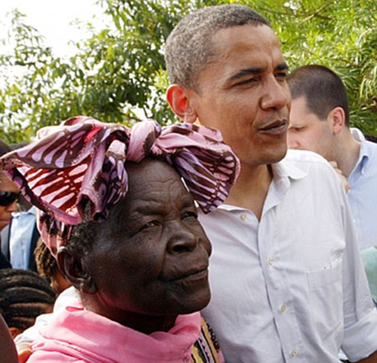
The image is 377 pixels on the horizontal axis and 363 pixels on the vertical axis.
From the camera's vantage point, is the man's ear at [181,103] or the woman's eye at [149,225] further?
the man's ear at [181,103]

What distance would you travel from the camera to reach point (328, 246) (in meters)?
2.45

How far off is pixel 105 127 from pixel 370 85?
3.43 metres

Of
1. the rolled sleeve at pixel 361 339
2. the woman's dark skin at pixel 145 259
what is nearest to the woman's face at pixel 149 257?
the woman's dark skin at pixel 145 259

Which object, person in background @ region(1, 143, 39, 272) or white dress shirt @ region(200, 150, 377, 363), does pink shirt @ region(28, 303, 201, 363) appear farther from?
person in background @ region(1, 143, 39, 272)

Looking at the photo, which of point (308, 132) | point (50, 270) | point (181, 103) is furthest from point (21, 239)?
point (181, 103)

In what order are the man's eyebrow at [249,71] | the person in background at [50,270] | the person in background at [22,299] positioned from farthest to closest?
the person in background at [50,270], the person in background at [22,299], the man's eyebrow at [249,71]

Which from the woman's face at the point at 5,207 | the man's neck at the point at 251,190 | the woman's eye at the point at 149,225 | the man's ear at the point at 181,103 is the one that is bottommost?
the woman's face at the point at 5,207

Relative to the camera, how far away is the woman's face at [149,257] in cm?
173

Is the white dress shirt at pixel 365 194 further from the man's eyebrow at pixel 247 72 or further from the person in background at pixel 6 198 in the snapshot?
the person in background at pixel 6 198

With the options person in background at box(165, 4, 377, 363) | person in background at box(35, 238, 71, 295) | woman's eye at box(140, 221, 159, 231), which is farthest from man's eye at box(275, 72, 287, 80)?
person in background at box(35, 238, 71, 295)

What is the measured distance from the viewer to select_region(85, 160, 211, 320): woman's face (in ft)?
5.66

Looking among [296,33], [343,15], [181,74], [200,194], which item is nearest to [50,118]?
[296,33]

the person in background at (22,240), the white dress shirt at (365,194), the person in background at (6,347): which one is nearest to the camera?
the person in background at (6,347)

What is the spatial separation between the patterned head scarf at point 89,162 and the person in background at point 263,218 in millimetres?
498
